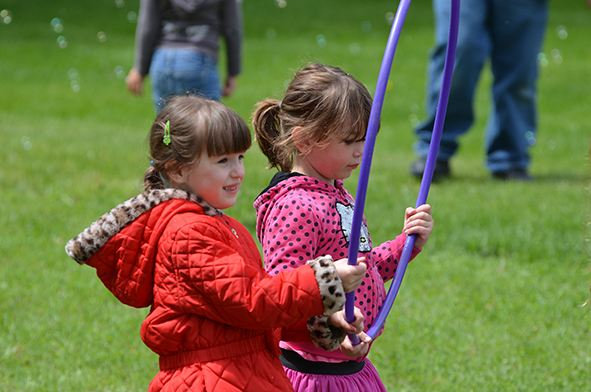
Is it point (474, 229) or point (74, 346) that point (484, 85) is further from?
point (74, 346)

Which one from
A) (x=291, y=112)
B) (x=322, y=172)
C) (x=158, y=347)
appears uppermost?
(x=291, y=112)

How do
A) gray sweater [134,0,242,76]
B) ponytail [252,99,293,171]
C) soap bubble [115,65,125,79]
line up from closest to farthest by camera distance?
1. ponytail [252,99,293,171]
2. gray sweater [134,0,242,76]
3. soap bubble [115,65,125,79]

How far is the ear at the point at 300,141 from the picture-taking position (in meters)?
2.05

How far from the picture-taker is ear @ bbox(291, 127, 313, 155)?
6.73 ft

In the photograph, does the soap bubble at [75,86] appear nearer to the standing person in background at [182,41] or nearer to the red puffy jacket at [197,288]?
the standing person in background at [182,41]

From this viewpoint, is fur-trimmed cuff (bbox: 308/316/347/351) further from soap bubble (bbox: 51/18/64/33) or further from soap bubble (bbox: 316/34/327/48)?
soap bubble (bbox: 51/18/64/33)

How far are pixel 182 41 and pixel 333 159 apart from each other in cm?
271

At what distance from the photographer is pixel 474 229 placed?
15.5 feet

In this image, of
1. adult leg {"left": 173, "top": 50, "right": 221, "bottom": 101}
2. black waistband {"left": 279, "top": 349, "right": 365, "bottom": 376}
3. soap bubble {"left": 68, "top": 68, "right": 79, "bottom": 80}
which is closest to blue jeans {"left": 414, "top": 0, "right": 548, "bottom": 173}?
adult leg {"left": 173, "top": 50, "right": 221, "bottom": 101}

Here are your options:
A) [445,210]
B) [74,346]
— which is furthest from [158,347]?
[445,210]

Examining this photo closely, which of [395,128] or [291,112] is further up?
[291,112]

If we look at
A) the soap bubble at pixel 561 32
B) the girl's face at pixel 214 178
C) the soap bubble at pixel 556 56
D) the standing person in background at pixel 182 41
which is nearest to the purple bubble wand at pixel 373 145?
the girl's face at pixel 214 178

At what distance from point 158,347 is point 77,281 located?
233 centimetres

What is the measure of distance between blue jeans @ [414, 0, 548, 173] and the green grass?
0.36 metres
